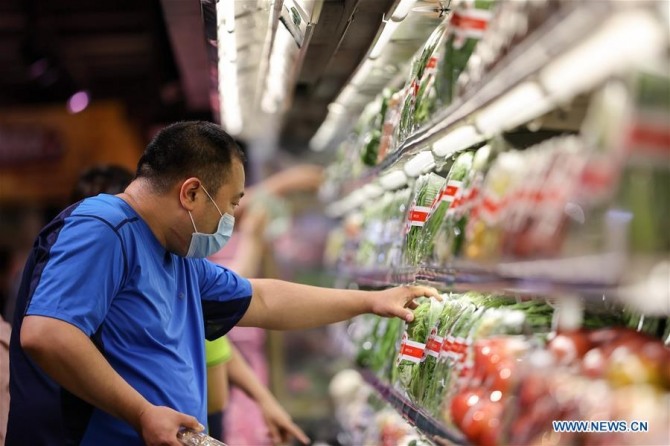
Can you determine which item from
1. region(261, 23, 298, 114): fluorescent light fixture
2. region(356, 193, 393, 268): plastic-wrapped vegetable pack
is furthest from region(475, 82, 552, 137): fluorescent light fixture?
region(356, 193, 393, 268): plastic-wrapped vegetable pack

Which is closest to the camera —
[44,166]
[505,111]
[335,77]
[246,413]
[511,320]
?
[505,111]

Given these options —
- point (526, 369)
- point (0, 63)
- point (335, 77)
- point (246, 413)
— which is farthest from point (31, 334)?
point (0, 63)

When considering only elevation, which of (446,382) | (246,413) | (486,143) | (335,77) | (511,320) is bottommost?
(246,413)

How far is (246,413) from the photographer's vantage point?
222 inches

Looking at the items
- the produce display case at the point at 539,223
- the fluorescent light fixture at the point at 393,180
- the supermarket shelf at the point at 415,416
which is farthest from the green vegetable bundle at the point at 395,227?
the supermarket shelf at the point at 415,416

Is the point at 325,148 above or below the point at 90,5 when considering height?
below

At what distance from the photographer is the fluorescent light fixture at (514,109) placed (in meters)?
1.77

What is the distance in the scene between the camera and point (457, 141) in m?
2.59

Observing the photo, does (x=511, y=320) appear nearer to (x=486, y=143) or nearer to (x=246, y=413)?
(x=486, y=143)

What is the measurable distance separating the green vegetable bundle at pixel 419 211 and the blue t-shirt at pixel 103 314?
2.52 feet

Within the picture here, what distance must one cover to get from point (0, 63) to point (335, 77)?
7441 millimetres

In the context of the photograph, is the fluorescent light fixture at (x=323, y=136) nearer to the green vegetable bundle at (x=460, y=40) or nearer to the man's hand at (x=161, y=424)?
the green vegetable bundle at (x=460, y=40)

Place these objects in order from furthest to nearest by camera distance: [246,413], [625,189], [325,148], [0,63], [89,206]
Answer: [0,63]
[325,148]
[246,413]
[89,206]
[625,189]

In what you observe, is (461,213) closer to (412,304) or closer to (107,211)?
(412,304)
